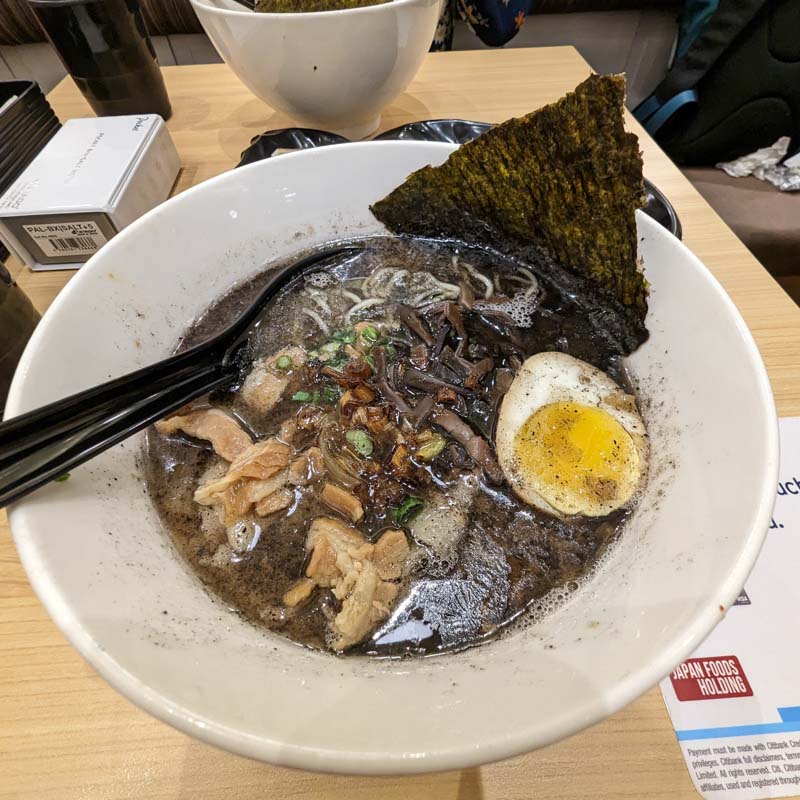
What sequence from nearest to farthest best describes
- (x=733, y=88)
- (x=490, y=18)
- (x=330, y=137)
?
(x=330, y=137), (x=733, y=88), (x=490, y=18)

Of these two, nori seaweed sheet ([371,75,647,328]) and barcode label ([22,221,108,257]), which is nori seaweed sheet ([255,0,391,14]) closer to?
nori seaweed sheet ([371,75,647,328])

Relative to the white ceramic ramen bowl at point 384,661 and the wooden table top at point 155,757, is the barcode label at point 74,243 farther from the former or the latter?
the wooden table top at point 155,757

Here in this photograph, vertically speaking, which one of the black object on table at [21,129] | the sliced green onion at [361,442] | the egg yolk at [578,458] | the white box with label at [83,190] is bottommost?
the egg yolk at [578,458]

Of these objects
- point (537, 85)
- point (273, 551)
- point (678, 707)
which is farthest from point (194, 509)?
point (537, 85)

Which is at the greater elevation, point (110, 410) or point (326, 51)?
point (326, 51)

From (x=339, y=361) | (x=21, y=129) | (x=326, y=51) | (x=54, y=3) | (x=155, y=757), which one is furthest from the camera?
(x=21, y=129)

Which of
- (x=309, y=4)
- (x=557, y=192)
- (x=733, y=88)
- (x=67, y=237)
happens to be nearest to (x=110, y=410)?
(x=67, y=237)

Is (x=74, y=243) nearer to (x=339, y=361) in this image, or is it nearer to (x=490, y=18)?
(x=339, y=361)

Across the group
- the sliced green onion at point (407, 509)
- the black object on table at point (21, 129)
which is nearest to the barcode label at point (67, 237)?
the black object on table at point (21, 129)
